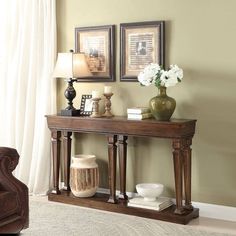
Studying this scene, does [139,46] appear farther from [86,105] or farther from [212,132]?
[212,132]

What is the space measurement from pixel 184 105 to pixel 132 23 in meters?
0.92

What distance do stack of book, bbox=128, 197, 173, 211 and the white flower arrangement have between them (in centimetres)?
102

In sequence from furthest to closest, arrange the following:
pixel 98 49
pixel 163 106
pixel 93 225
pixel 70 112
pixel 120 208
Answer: pixel 98 49, pixel 70 112, pixel 120 208, pixel 163 106, pixel 93 225

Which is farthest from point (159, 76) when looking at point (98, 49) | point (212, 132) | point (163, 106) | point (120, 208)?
point (120, 208)

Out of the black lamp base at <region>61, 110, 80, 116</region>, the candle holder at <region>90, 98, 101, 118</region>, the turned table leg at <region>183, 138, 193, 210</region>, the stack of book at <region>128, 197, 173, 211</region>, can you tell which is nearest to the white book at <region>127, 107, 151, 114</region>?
the candle holder at <region>90, 98, 101, 118</region>

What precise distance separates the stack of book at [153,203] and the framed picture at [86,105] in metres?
0.97

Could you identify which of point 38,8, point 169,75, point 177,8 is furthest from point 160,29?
point 38,8

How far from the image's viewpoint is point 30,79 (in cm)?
489

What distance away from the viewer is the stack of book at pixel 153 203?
13.4ft

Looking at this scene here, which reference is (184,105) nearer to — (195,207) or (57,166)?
(195,207)

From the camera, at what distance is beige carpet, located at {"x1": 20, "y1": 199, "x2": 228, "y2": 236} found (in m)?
3.69

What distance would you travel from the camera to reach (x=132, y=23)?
4.42 metres

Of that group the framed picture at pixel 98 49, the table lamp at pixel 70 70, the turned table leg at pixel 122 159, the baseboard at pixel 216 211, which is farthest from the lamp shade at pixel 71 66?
the baseboard at pixel 216 211

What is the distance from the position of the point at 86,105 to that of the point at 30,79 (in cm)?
69
